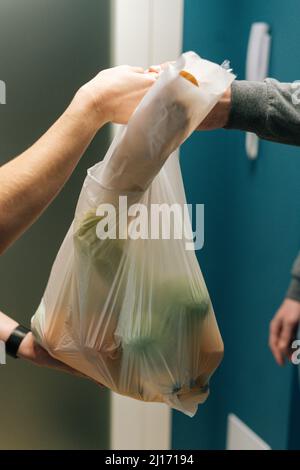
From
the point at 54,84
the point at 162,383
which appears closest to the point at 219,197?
the point at 54,84

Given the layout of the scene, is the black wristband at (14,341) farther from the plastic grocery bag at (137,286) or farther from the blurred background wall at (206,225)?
the blurred background wall at (206,225)

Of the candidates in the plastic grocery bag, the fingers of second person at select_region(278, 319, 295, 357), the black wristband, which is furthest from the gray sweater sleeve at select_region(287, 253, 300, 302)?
the black wristband

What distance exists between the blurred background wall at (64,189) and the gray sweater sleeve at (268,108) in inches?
24.9

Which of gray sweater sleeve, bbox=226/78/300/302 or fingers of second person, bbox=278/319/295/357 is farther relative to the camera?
fingers of second person, bbox=278/319/295/357

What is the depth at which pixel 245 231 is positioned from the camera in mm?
1357

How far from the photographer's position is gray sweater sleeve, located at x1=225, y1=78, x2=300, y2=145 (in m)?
0.63

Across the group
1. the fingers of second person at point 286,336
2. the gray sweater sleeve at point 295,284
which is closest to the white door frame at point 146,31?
the gray sweater sleeve at point 295,284

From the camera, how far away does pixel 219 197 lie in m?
1.39

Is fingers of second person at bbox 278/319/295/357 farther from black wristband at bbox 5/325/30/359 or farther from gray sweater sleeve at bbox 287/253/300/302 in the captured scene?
black wristband at bbox 5/325/30/359

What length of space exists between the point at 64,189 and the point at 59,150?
2.21 feet

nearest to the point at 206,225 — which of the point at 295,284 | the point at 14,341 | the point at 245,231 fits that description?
the point at 245,231

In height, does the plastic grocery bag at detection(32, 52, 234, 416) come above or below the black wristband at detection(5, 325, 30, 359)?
above
